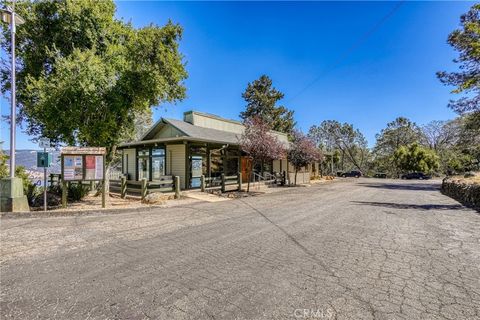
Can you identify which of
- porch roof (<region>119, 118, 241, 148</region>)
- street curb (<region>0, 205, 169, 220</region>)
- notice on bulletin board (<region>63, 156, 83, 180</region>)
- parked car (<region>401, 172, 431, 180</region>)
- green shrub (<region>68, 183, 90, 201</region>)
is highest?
porch roof (<region>119, 118, 241, 148</region>)

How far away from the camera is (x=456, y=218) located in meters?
8.41

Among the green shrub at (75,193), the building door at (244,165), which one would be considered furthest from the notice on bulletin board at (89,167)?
the building door at (244,165)

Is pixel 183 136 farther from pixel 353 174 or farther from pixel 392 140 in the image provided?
pixel 392 140

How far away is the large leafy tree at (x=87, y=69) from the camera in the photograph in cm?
1021

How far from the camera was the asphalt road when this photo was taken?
302 centimetres

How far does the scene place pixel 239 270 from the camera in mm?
4117

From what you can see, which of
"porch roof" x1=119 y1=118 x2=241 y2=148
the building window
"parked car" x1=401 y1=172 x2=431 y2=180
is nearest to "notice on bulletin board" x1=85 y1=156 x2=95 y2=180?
"porch roof" x1=119 y1=118 x2=241 y2=148

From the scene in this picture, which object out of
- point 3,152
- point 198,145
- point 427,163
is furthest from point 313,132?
point 3,152

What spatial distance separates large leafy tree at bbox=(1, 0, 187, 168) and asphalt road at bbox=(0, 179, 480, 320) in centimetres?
492

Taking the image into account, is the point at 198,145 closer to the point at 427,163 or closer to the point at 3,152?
the point at 3,152

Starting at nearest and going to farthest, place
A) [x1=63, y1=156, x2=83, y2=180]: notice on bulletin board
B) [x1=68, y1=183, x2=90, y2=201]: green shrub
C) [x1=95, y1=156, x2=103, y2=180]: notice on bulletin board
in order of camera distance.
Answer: [x1=63, y1=156, x2=83, y2=180]: notice on bulletin board
[x1=95, y1=156, x2=103, y2=180]: notice on bulletin board
[x1=68, y1=183, x2=90, y2=201]: green shrub

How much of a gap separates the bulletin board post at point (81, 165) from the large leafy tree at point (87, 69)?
182 centimetres

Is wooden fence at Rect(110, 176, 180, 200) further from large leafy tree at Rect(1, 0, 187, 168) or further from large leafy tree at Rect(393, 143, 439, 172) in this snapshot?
large leafy tree at Rect(393, 143, 439, 172)

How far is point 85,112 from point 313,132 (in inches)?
1977
